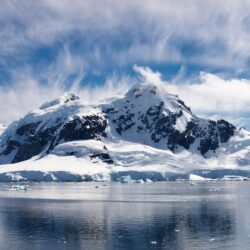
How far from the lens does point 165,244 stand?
196ft

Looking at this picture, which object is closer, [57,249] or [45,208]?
[57,249]

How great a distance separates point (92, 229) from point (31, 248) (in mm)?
14900

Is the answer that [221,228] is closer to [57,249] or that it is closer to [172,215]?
[172,215]

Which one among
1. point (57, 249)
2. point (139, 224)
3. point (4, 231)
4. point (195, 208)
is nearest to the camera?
point (57, 249)

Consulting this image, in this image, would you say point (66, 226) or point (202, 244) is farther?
point (66, 226)

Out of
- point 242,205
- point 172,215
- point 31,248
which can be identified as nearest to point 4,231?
point 31,248

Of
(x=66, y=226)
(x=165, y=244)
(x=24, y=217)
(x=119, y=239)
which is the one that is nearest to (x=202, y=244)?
(x=165, y=244)

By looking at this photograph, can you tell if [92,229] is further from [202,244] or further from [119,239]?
[202,244]

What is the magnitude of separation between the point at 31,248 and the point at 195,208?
153 feet

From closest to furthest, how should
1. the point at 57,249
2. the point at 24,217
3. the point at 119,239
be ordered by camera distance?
the point at 57,249
the point at 119,239
the point at 24,217

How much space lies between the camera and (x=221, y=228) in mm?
70938

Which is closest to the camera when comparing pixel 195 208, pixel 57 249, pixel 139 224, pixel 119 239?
pixel 57 249

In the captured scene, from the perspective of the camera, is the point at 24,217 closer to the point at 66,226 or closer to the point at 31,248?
the point at 66,226

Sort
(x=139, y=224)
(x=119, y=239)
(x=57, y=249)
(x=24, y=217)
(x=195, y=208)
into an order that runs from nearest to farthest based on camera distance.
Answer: (x=57, y=249), (x=119, y=239), (x=139, y=224), (x=24, y=217), (x=195, y=208)
